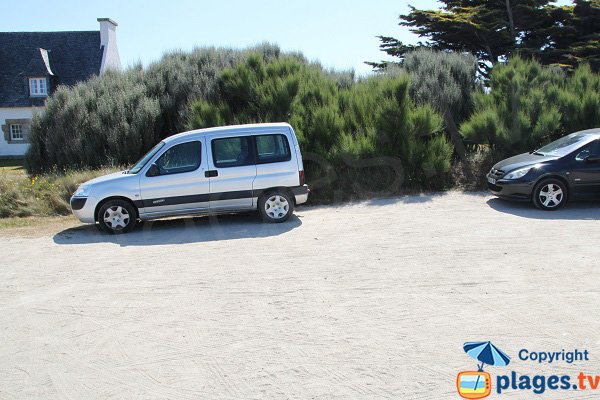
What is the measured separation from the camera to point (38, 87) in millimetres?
37781

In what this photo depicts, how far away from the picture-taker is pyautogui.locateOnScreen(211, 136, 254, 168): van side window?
1125 centimetres

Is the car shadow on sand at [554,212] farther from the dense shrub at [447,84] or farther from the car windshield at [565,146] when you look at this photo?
the dense shrub at [447,84]

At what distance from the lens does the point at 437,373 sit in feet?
15.6

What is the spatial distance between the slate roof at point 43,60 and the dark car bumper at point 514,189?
31.6m

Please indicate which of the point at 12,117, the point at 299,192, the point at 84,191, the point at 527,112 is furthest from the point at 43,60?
the point at 527,112

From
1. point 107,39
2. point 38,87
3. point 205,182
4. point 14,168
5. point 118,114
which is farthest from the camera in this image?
point 107,39

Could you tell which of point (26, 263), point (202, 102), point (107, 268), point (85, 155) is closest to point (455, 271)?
point (107, 268)

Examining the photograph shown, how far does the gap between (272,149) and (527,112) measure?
7.59 meters

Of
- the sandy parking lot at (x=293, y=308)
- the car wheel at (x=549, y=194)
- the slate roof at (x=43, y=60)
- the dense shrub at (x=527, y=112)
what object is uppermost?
the slate roof at (x=43, y=60)

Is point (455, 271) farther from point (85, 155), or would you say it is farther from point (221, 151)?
point (85, 155)

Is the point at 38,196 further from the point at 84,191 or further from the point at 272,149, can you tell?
the point at 272,149

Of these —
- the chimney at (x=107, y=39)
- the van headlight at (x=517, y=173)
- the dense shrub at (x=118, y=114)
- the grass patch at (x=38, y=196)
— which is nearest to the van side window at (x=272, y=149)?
the van headlight at (x=517, y=173)

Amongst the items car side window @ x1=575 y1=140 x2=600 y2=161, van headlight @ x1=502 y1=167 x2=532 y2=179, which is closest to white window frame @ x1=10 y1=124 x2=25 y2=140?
van headlight @ x1=502 y1=167 x2=532 y2=179

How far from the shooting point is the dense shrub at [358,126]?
1445cm
